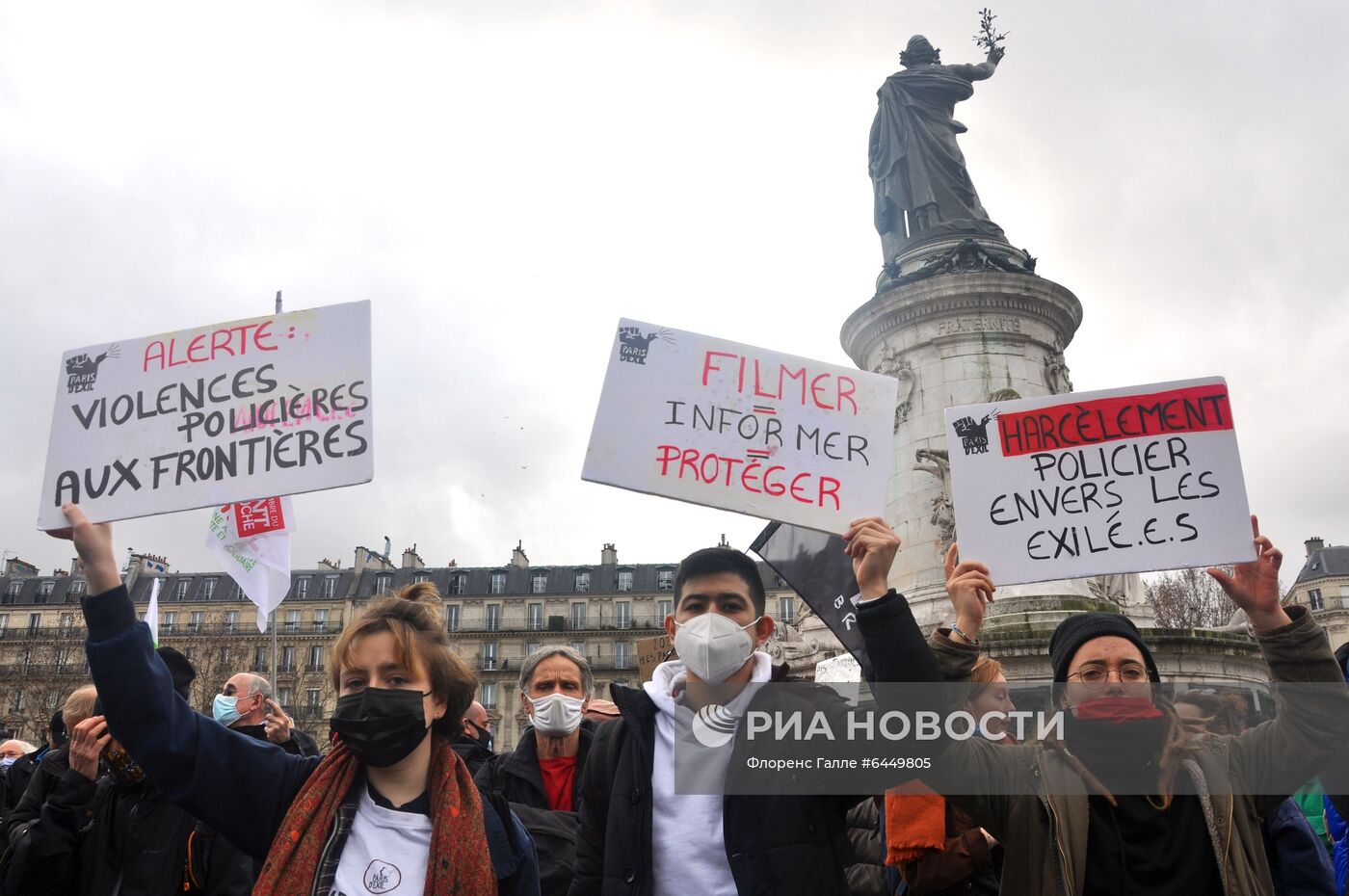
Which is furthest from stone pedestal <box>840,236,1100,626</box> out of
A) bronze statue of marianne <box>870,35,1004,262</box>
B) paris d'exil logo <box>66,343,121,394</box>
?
paris d'exil logo <box>66,343,121,394</box>

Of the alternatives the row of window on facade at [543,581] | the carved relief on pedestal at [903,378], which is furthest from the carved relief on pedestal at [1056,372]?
the row of window on facade at [543,581]

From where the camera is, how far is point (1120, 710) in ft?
10.7

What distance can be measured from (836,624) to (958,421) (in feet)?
8.17

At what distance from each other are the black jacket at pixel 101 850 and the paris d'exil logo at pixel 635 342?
8.42 feet

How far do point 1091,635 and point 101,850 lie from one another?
3853 mm

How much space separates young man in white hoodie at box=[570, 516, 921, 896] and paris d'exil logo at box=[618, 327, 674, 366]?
1.15 m

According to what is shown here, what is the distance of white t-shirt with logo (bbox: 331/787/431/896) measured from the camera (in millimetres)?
2732

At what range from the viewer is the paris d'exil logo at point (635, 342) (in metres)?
4.60

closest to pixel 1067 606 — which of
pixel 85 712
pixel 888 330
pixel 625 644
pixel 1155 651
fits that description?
pixel 1155 651

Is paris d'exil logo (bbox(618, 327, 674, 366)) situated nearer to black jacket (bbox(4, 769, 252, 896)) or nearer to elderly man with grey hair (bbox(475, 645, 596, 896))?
elderly man with grey hair (bbox(475, 645, 596, 896))

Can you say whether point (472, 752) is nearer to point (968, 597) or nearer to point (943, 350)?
point (968, 597)

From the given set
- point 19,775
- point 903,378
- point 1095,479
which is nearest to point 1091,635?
point 1095,479

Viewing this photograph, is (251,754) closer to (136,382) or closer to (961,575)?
(136,382)

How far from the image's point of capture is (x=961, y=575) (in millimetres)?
3652
